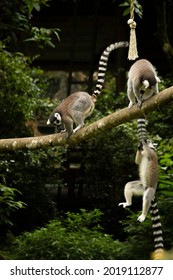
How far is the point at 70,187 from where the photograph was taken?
28.7ft

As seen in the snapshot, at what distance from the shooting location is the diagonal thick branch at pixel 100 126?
3467mm

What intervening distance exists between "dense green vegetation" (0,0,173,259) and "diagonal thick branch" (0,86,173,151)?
3.34ft

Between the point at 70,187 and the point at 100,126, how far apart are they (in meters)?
4.95

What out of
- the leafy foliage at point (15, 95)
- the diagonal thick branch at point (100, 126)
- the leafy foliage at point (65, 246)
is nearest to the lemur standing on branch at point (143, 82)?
the diagonal thick branch at point (100, 126)

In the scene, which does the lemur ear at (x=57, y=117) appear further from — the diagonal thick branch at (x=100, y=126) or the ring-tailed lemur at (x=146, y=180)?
the ring-tailed lemur at (x=146, y=180)

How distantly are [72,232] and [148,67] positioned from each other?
9.56 feet

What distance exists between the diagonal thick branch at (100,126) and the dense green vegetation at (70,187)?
1018mm

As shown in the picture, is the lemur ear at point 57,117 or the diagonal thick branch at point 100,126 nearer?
the diagonal thick branch at point 100,126

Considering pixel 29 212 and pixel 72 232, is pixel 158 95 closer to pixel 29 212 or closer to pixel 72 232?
pixel 72 232

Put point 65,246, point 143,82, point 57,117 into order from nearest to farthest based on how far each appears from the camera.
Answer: point 143,82
point 57,117
point 65,246

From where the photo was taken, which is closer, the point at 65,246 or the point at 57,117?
the point at 57,117

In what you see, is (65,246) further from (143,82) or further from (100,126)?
(143,82)

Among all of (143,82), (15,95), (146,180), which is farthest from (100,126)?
(15,95)

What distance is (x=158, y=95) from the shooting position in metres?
3.47
